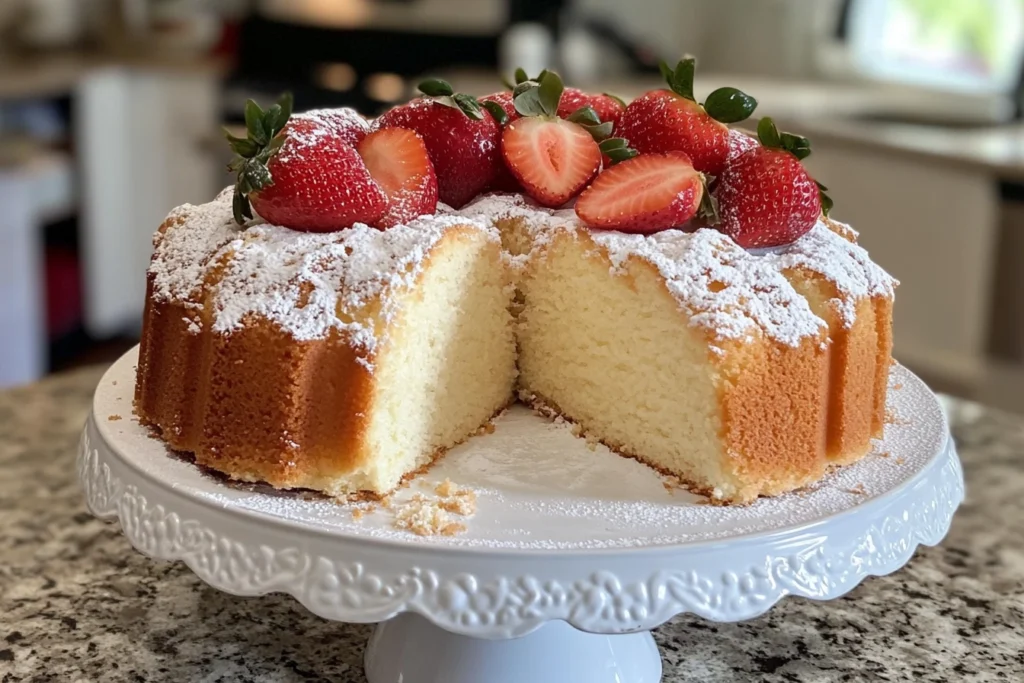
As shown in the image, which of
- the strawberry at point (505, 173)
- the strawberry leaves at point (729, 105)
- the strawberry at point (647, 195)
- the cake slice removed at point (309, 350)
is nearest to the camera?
the cake slice removed at point (309, 350)

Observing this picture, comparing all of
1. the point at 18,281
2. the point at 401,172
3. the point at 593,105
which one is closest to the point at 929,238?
the point at 593,105

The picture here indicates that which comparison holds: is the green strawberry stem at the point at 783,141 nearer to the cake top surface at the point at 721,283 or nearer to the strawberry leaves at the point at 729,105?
the strawberry leaves at the point at 729,105

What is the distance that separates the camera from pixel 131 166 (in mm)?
4195

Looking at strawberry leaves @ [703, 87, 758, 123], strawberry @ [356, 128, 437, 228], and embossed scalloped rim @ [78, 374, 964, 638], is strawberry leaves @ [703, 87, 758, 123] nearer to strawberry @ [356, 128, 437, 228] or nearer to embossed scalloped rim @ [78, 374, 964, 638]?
strawberry @ [356, 128, 437, 228]

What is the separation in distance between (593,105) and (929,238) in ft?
6.73

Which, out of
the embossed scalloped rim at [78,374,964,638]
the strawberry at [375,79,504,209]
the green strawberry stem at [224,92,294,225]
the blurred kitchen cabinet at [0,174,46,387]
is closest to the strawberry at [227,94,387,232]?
the green strawberry stem at [224,92,294,225]

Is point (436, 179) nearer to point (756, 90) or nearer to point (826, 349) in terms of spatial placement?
point (826, 349)

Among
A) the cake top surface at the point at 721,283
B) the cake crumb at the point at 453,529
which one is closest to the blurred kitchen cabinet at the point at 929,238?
the cake top surface at the point at 721,283

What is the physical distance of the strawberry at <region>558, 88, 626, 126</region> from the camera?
A: 1499 millimetres

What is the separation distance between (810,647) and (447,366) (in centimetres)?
54

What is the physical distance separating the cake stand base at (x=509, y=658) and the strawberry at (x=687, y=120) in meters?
0.58

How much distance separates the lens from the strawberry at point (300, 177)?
3.97 feet

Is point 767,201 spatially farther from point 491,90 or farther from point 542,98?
point 491,90

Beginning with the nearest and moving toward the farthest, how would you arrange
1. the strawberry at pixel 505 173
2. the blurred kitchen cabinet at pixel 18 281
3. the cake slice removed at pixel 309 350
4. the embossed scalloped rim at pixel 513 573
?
1. the embossed scalloped rim at pixel 513 573
2. the cake slice removed at pixel 309 350
3. the strawberry at pixel 505 173
4. the blurred kitchen cabinet at pixel 18 281
